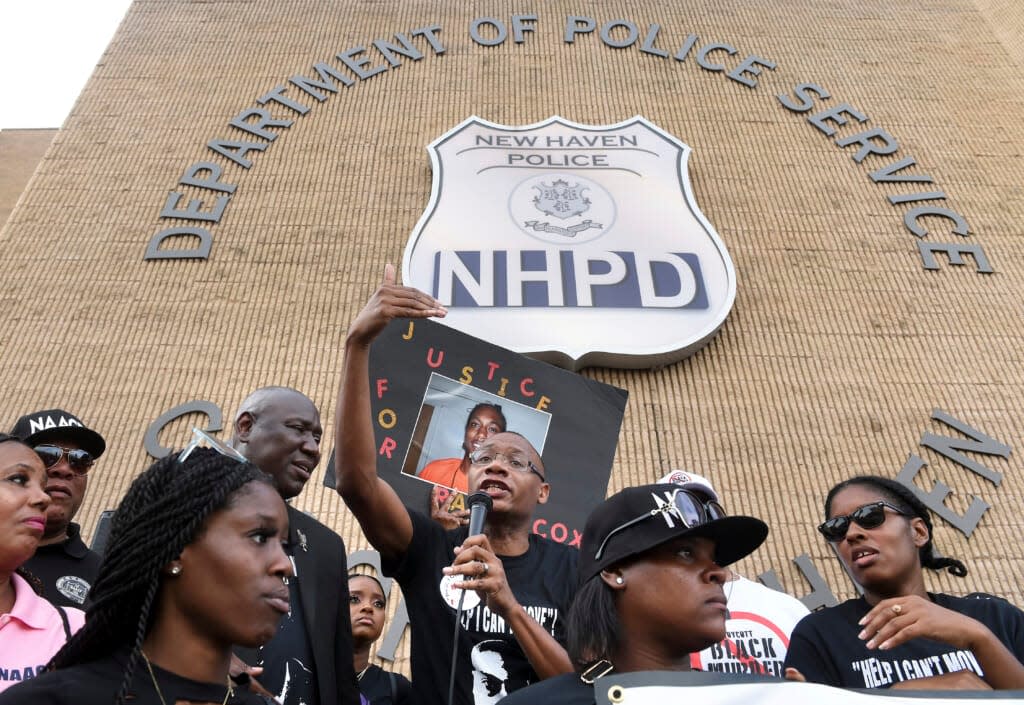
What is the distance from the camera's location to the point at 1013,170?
7.41 meters

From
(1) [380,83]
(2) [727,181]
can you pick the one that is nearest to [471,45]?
(1) [380,83]

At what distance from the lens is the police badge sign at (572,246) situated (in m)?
6.16

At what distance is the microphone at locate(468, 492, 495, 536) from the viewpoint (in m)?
2.20

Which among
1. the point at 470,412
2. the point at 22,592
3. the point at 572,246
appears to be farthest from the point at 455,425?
the point at 572,246

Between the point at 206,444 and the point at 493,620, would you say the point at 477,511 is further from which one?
the point at 206,444

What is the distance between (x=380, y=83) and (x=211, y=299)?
238 cm

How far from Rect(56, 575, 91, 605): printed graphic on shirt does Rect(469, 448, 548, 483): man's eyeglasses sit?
1053 millimetres

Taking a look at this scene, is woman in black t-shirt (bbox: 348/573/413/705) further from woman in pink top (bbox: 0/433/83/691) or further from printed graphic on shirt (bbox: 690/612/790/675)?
woman in pink top (bbox: 0/433/83/691)

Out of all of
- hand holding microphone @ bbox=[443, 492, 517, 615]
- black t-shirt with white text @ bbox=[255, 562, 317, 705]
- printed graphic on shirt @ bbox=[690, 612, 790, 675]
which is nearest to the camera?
hand holding microphone @ bbox=[443, 492, 517, 615]

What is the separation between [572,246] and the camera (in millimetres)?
6594

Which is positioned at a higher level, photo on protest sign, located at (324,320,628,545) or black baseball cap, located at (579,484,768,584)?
photo on protest sign, located at (324,320,628,545)

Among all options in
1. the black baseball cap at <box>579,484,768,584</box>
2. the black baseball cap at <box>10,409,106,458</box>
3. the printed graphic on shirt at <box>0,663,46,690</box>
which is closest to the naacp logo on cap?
the black baseball cap at <box>10,409,106,458</box>

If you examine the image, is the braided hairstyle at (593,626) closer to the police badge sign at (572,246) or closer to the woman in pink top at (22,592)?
the woman in pink top at (22,592)

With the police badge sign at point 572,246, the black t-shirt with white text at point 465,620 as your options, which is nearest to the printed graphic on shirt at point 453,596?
the black t-shirt with white text at point 465,620
